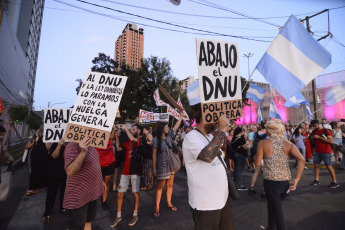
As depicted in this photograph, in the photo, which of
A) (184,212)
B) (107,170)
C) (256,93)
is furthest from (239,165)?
(256,93)

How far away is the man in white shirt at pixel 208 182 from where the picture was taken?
193 centimetres

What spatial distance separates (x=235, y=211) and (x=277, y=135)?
2090 millimetres

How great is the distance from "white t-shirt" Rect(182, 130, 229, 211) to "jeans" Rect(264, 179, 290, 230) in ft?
3.92

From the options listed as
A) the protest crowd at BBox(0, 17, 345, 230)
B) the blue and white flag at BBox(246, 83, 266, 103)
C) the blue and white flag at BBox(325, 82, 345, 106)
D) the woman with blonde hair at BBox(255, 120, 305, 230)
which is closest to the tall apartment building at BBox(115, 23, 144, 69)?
the blue and white flag at BBox(246, 83, 266, 103)

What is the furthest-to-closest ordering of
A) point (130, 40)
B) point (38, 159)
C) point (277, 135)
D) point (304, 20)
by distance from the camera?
point (130, 40), point (304, 20), point (38, 159), point (277, 135)

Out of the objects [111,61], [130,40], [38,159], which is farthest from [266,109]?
[130,40]

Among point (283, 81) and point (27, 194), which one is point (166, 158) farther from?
point (27, 194)

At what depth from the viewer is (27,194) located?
5.51 metres

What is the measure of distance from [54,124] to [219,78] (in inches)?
126

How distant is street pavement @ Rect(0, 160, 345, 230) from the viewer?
3.45 m

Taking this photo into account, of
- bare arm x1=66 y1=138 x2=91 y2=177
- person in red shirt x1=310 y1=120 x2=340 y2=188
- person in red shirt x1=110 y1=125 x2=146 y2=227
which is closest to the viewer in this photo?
bare arm x1=66 y1=138 x2=91 y2=177

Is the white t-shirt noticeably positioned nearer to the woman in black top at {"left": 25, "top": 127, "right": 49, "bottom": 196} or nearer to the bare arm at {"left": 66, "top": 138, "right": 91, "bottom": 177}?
the bare arm at {"left": 66, "top": 138, "right": 91, "bottom": 177}

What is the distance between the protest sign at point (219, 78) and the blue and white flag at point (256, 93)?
775 centimetres

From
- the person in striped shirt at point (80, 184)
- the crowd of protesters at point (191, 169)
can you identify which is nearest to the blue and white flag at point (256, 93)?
the crowd of protesters at point (191, 169)
